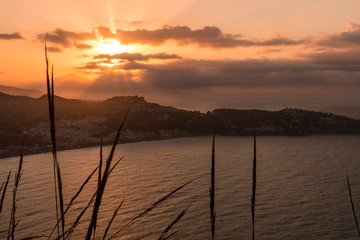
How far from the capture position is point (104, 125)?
156 m

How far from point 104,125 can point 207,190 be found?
8550 centimetres

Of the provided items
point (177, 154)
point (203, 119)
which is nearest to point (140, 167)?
point (177, 154)

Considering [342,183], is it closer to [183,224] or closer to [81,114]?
[183,224]

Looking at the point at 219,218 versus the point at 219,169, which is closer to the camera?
the point at 219,218

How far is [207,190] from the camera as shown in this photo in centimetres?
8525

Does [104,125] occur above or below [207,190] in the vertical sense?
above

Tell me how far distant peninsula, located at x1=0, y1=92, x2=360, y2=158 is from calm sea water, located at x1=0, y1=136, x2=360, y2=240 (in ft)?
40.0

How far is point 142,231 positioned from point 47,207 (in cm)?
2473

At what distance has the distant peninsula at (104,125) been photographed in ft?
438

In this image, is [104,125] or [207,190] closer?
[207,190]

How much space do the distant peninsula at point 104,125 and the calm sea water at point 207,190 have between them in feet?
40.0

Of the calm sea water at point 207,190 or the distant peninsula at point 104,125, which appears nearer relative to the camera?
the calm sea water at point 207,190

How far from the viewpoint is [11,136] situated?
411 ft

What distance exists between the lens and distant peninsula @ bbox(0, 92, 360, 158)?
5261 inches
